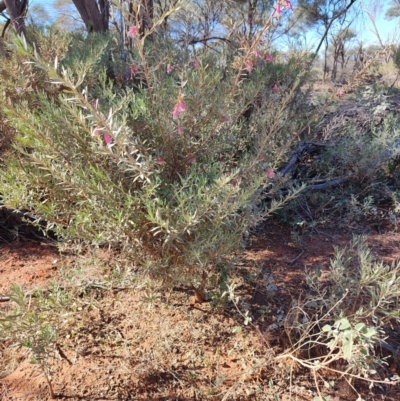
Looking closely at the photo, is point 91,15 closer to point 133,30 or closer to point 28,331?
point 133,30

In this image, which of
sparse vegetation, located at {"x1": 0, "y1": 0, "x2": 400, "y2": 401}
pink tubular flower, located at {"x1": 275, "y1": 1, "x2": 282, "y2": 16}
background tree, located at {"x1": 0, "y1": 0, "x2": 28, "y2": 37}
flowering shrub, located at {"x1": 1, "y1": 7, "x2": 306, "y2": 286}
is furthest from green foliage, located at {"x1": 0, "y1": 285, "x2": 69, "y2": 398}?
background tree, located at {"x1": 0, "y1": 0, "x2": 28, "y2": 37}

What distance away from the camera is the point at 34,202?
1.76m

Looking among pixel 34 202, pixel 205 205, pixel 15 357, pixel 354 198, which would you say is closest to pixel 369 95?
pixel 354 198

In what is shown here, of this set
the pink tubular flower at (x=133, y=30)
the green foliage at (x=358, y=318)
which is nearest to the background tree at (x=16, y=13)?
the pink tubular flower at (x=133, y=30)

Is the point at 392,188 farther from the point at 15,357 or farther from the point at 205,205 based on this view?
the point at 15,357

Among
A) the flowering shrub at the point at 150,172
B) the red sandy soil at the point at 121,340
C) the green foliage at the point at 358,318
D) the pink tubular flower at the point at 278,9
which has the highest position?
the pink tubular flower at the point at 278,9

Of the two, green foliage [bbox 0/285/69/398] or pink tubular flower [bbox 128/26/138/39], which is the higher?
pink tubular flower [bbox 128/26/138/39]

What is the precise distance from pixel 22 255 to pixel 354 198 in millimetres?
2768

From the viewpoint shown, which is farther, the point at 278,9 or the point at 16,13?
the point at 16,13

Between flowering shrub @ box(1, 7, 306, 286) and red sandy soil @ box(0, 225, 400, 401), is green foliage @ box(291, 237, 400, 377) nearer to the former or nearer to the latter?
red sandy soil @ box(0, 225, 400, 401)

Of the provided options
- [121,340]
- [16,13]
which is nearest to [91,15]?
[16,13]

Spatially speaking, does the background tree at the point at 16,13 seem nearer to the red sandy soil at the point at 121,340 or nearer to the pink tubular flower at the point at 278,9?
the red sandy soil at the point at 121,340

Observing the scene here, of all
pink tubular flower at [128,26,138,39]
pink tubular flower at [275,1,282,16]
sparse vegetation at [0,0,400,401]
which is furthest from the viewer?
sparse vegetation at [0,0,400,401]

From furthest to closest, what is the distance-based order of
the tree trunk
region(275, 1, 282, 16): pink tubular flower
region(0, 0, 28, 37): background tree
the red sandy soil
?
the tree trunk
region(0, 0, 28, 37): background tree
the red sandy soil
region(275, 1, 282, 16): pink tubular flower
